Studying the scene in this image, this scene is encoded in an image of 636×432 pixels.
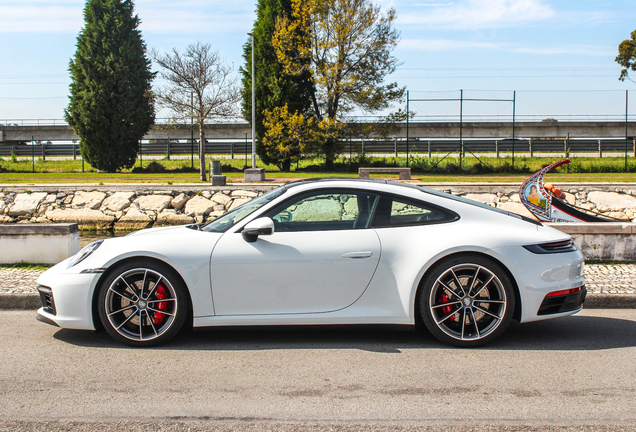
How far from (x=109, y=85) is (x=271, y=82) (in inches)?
366

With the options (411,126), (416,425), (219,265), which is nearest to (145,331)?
(219,265)

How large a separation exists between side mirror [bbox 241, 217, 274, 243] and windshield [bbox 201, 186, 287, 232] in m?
0.24

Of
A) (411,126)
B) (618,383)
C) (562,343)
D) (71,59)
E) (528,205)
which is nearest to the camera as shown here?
(618,383)

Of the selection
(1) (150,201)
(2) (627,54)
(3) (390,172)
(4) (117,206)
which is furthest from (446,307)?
(2) (627,54)

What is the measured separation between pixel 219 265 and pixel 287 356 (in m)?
0.86

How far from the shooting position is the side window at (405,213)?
14.2ft

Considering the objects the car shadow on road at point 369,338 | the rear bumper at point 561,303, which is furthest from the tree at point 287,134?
the rear bumper at point 561,303

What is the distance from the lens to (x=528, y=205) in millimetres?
9609

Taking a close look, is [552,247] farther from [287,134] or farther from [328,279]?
[287,134]

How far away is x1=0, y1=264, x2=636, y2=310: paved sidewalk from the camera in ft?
18.4

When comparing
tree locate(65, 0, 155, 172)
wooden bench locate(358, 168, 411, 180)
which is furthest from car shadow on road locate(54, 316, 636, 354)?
tree locate(65, 0, 155, 172)

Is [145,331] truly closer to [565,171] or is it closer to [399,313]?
[399,313]

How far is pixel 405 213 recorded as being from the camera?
14.3 ft

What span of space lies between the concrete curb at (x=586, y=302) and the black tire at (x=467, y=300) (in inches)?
77.8
